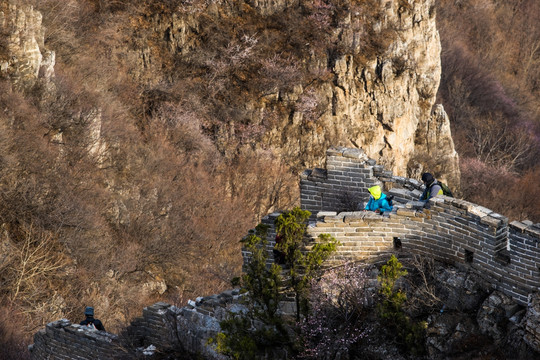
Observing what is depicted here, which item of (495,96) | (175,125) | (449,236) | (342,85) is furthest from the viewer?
(495,96)

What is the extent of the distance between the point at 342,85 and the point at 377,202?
29.9 metres

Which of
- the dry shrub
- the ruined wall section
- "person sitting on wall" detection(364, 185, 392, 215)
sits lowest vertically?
the dry shrub

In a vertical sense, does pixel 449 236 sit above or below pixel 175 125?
above

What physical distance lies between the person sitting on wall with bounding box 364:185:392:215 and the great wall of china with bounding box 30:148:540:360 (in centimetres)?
24

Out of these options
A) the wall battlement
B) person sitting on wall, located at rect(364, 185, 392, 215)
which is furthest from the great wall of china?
person sitting on wall, located at rect(364, 185, 392, 215)

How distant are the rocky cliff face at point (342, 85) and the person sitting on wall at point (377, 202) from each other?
2853cm

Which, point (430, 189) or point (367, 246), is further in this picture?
point (430, 189)

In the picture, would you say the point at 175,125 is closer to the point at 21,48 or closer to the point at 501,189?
the point at 21,48

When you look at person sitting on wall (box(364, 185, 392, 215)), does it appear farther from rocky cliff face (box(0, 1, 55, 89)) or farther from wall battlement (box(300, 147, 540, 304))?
rocky cliff face (box(0, 1, 55, 89))

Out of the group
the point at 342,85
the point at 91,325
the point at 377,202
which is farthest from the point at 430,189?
the point at 342,85

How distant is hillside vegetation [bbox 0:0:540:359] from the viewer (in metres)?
30.5

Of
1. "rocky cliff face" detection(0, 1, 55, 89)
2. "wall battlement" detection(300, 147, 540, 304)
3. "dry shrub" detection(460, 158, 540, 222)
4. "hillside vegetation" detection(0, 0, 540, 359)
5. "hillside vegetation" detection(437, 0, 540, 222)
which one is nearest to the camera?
"wall battlement" detection(300, 147, 540, 304)

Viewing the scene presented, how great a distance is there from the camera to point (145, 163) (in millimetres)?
38500

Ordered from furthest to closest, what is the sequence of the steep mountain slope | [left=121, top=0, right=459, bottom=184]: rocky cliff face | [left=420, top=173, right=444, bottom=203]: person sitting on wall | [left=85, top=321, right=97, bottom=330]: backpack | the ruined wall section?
[left=121, top=0, right=459, bottom=184]: rocky cliff face
the steep mountain slope
[left=85, top=321, right=97, bottom=330]: backpack
the ruined wall section
[left=420, top=173, right=444, bottom=203]: person sitting on wall
